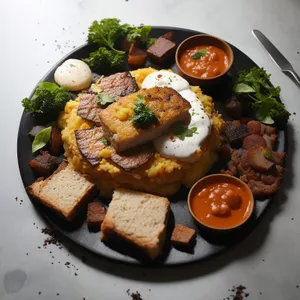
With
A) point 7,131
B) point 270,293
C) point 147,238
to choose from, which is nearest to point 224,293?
point 270,293

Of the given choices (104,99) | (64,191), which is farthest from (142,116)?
(64,191)

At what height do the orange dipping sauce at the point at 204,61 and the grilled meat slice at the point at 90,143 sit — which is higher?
the orange dipping sauce at the point at 204,61

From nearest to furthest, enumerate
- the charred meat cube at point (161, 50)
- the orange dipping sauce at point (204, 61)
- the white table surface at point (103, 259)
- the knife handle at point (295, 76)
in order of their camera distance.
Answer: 1. the white table surface at point (103, 259)
2. the orange dipping sauce at point (204, 61)
3. the charred meat cube at point (161, 50)
4. the knife handle at point (295, 76)

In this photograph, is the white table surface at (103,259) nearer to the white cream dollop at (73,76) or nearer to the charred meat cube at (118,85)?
the white cream dollop at (73,76)

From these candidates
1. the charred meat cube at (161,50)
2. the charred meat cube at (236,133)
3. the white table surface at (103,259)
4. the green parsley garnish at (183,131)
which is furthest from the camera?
the charred meat cube at (161,50)

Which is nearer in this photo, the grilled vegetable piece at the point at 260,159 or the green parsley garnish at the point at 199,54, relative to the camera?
the grilled vegetable piece at the point at 260,159

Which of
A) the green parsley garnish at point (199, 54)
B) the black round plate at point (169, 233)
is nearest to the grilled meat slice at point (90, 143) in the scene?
the black round plate at point (169, 233)

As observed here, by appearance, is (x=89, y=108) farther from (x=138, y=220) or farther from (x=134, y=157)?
(x=138, y=220)
